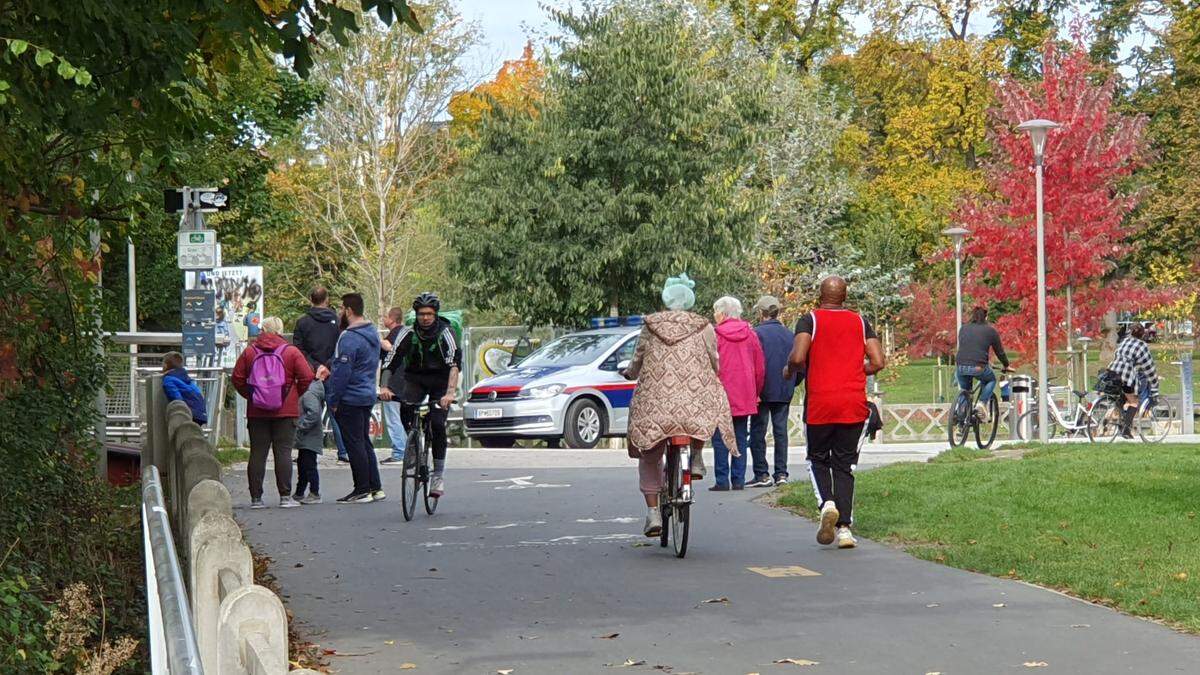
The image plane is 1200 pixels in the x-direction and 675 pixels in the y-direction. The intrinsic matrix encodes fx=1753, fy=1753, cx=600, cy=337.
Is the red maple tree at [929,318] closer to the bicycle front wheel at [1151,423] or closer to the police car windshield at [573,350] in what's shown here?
the bicycle front wheel at [1151,423]

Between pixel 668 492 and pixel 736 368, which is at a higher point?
pixel 736 368

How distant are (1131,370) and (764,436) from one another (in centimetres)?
965

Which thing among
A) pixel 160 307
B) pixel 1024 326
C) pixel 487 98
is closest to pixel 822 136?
pixel 1024 326

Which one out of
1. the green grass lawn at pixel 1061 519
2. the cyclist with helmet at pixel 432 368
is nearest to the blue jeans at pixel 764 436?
the green grass lawn at pixel 1061 519

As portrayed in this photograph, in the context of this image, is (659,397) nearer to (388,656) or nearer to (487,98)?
(388,656)

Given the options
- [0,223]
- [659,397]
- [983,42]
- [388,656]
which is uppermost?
[983,42]

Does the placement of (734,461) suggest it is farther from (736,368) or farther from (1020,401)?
(1020,401)

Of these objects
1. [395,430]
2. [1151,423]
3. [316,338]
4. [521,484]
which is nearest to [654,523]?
[521,484]

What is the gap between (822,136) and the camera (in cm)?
4434

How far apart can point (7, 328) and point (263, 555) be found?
2.52 m

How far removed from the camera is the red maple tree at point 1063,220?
3919 cm

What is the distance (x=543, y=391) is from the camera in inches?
984

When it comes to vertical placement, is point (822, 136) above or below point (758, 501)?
above

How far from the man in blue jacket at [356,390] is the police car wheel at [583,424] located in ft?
30.5
